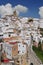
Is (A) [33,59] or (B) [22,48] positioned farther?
(B) [22,48]

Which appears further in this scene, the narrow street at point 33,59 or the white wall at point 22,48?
the white wall at point 22,48

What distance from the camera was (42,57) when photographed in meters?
6.87

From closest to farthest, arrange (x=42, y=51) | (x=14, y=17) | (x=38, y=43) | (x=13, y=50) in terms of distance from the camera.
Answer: (x=13, y=50) < (x=42, y=51) < (x=38, y=43) < (x=14, y=17)

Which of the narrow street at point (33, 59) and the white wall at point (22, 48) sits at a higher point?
the white wall at point (22, 48)

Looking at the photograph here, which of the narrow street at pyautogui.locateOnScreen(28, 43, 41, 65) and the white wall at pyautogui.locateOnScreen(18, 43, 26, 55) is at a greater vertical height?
the white wall at pyautogui.locateOnScreen(18, 43, 26, 55)

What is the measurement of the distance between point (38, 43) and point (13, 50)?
8.13ft

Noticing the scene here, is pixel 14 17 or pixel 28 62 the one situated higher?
pixel 14 17

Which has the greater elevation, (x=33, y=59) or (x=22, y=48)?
(x=22, y=48)

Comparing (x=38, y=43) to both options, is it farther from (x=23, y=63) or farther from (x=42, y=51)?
(x=23, y=63)

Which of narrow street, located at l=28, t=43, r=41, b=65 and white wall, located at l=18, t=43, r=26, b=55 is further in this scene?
white wall, located at l=18, t=43, r=26, b=55

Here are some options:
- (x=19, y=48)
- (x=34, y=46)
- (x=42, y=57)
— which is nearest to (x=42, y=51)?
(x=34, y=46)

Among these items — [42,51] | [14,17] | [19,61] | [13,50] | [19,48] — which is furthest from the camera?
[14,17]

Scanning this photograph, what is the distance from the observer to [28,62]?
20.8 ft

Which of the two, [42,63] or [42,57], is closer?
[42,63]
